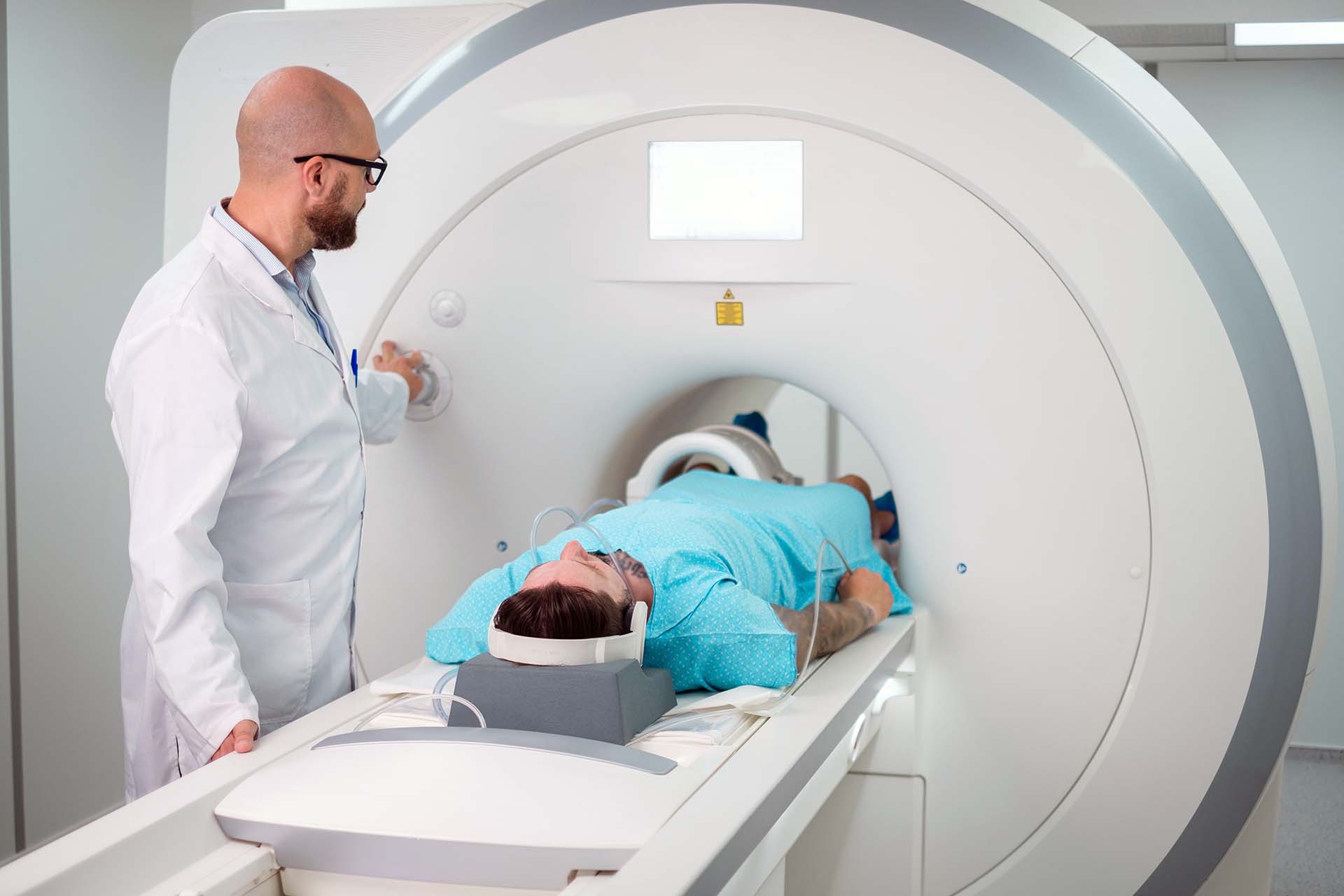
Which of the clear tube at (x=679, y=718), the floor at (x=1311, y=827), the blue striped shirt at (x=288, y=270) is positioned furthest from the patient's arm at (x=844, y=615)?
the floor at (x=1311, y=827)

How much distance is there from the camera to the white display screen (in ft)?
5.90

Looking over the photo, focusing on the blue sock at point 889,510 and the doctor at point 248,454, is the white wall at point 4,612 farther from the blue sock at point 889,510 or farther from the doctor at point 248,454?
the blue sock at point 889,510

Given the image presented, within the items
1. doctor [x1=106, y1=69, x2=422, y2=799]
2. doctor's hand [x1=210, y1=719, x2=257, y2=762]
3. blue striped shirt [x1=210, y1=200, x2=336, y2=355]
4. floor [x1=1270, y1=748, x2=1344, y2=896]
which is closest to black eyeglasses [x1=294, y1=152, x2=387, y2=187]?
doctor [x1=106, y1=69, x2=422, y2=799]

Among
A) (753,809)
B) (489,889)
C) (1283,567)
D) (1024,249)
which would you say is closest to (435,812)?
(489,889)

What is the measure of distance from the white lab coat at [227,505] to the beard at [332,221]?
0.29 ft

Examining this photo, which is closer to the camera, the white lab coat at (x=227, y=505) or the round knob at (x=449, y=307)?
the white lab coat at (x=227, y=505)

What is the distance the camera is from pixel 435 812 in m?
1.01

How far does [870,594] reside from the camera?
174cm

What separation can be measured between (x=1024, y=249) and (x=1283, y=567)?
58 centimetres

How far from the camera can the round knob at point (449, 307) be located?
196cm

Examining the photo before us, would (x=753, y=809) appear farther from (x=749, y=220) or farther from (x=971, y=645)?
(x=749, y=220)

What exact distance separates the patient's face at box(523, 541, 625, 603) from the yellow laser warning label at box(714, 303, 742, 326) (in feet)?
1.87

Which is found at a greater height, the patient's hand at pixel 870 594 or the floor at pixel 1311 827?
the patient's hand at pixel 870 594

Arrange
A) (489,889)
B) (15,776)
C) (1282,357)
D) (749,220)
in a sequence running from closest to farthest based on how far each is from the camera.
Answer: (489,889) < (1282,357) < (749,220) < (15,776)
